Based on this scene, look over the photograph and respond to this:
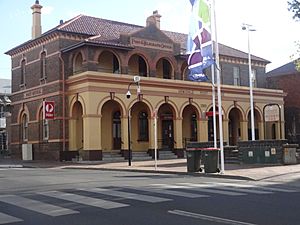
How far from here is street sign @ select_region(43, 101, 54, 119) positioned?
35522mm

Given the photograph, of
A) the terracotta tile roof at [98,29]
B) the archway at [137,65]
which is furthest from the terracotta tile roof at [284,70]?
the archway at [137,65]

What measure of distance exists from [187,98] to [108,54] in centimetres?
748

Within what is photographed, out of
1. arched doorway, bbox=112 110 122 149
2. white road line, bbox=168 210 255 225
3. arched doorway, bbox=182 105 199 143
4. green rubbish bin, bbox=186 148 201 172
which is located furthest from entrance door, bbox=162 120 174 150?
white road line, bbox=168 210 255 225

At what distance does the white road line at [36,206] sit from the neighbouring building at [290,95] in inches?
1569

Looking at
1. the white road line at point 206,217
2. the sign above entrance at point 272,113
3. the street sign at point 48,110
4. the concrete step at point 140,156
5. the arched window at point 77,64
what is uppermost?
the arched window at point 77,64

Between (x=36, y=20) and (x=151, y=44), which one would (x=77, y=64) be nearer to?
(x=151, y=44)

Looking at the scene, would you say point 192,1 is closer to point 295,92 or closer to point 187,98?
point 187,98

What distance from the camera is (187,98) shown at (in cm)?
3962

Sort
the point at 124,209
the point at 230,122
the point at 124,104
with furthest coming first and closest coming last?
the point at 230,122 → the point at 124,104 → the point at 124,209

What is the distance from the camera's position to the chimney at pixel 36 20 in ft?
137

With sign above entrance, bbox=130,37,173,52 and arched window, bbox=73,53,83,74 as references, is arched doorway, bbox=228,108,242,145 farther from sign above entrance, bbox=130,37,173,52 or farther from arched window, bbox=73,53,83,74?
arched window, bbox=73,53,83,74

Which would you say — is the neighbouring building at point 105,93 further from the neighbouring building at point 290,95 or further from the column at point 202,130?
the neighbouring building at point 290,95

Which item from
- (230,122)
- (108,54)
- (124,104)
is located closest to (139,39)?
(108,54)

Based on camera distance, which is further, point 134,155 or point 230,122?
point 230,122
